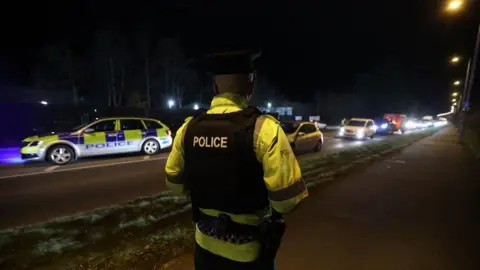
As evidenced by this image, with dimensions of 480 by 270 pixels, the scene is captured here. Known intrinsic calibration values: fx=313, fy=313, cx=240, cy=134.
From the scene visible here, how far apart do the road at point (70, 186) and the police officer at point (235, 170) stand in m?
4.65

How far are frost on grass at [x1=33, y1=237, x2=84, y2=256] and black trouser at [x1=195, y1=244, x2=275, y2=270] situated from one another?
242 centimetres

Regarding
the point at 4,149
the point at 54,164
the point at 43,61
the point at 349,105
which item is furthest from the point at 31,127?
the point at 349,105

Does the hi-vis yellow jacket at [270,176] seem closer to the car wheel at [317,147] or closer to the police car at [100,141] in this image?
the police car at [100,141]

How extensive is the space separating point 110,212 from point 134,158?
7122mm

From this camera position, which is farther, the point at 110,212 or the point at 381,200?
the point at 381,200

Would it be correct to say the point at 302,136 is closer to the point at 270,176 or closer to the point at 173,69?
the point at 270,176

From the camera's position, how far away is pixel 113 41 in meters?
34.3

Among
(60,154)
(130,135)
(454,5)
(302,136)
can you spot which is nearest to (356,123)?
(302,136)

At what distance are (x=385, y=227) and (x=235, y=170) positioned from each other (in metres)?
3.86

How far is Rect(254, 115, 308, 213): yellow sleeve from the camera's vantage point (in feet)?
5.27

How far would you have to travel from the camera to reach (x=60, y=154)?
34.2ft

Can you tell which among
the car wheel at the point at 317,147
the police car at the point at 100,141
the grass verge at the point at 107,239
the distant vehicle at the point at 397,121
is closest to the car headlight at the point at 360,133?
the car wheel at the point at 317,147

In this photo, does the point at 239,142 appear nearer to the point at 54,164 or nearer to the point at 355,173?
the point at 355,173

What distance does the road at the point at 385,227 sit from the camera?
356 cm
